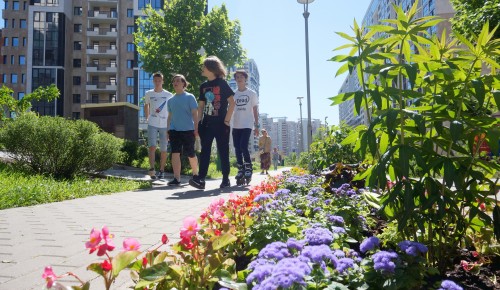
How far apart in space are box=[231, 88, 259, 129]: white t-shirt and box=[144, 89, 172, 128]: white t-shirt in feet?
6.20

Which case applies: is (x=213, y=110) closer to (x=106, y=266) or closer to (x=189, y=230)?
(x=189, y=230)

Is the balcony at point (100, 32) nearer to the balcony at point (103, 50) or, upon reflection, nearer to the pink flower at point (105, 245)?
the balcony at point (103, 50)

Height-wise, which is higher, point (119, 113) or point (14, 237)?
point (119, 113)

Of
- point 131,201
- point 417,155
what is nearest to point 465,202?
point 417,155

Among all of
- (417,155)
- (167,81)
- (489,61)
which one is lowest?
(417,155)

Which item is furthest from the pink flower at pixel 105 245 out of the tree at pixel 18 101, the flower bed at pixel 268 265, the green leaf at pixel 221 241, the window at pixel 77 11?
the window at pixel 77 11

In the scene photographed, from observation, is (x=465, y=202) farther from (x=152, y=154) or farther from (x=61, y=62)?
(x=61, y=62)

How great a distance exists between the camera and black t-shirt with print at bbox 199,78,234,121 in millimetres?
6566

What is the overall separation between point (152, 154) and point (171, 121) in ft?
5.74

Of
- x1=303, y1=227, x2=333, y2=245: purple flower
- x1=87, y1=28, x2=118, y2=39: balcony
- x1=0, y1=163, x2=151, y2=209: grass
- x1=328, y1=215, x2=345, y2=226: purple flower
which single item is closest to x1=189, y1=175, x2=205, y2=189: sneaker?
x1=0, y1=163, x2=151, y2=209: grass

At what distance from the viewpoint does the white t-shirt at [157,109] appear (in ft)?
27.1

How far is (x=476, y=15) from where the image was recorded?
517 inches

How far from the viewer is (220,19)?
61.3 feet

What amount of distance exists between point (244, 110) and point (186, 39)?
12.0 metres
